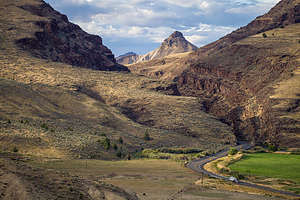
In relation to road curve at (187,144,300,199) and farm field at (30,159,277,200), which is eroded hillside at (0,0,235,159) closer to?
farm field at (30,159,277,200)

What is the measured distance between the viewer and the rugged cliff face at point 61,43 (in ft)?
452

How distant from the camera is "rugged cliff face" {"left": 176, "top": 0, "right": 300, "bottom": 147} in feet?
369

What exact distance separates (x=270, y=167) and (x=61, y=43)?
339 ft

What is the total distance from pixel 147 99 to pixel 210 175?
209ft

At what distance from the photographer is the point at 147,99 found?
396 ft

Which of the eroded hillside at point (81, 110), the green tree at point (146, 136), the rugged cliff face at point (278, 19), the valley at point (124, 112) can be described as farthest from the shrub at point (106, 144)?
the rugged cliff face at point (278, 19)

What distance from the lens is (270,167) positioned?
214ft

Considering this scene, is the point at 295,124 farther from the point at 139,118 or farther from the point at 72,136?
the point at 72,136

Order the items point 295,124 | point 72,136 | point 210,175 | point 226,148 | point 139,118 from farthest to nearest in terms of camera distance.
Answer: point 139,118, point 295,124, point 226,148, point 72,136, point 210,175

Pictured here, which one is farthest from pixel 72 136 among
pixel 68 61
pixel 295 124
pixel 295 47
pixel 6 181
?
pixel 295 47

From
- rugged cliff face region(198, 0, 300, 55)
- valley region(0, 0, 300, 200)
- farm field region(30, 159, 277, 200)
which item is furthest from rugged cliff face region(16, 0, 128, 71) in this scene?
farm field region(30, 159, 277, 200)

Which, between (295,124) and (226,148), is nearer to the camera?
(226,148)

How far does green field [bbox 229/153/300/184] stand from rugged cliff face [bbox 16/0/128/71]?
8688cm

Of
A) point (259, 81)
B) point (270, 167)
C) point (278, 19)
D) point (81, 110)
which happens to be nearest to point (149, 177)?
point (270, 167)
